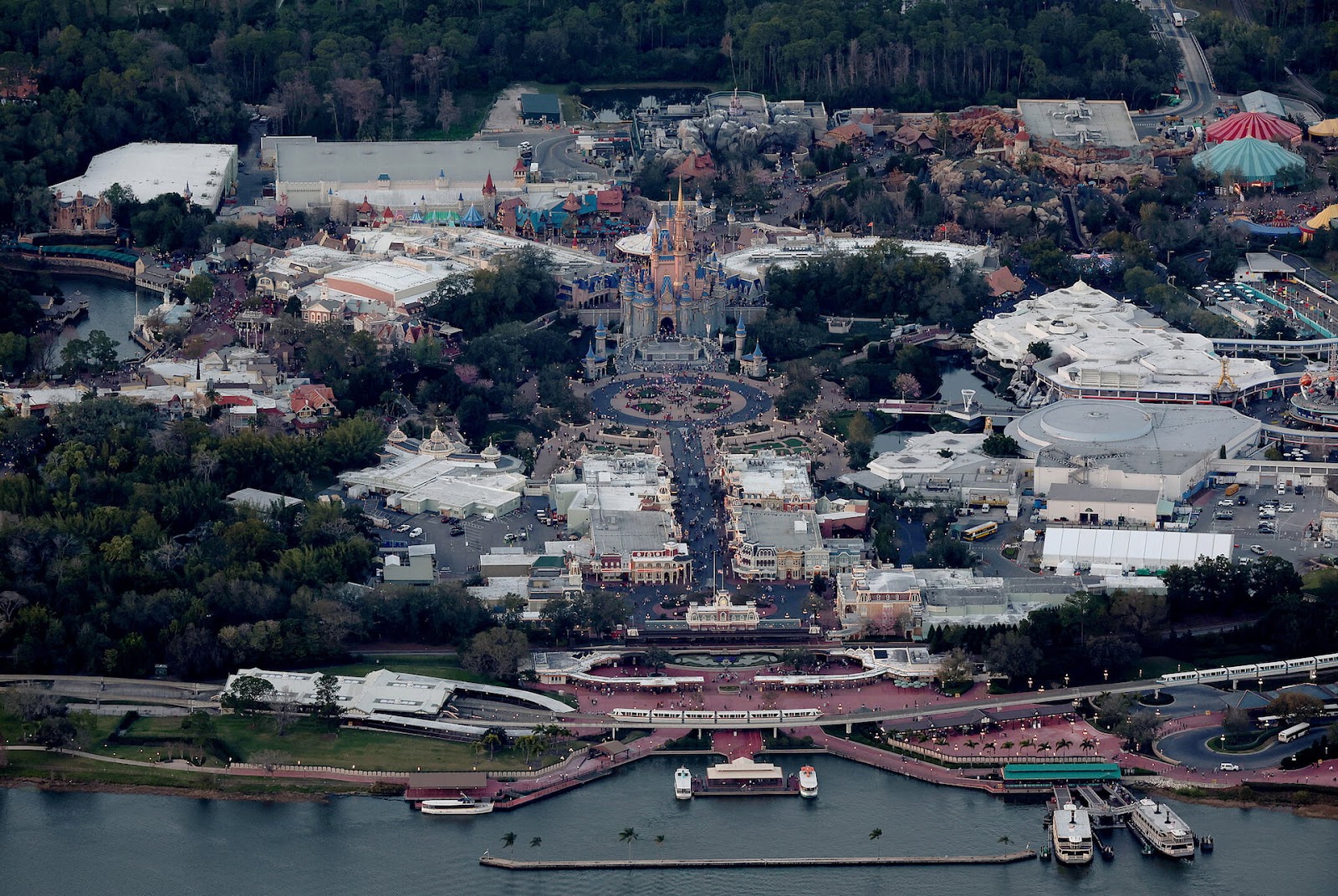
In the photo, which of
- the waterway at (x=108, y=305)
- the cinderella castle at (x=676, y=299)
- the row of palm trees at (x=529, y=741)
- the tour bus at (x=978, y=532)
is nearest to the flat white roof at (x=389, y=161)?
the waterway at (x=108, y=305)

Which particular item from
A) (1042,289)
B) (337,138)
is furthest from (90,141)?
(1042,289)

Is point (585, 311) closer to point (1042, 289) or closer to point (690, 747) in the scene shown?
point (1042, 289)

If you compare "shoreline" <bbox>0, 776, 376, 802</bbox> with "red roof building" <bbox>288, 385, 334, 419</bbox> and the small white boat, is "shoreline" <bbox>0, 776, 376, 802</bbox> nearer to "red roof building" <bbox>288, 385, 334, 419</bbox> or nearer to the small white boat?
the small white boat

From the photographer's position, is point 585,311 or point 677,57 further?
Answer: point 677,57

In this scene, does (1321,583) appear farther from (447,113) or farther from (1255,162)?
(447,113)

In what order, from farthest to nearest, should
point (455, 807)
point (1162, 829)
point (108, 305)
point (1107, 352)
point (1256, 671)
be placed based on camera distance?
1. point (108, 305)
2. point (1107, 352)
3. point (1256, 671)
4. point (455, 807)
5. point (1162, 829)

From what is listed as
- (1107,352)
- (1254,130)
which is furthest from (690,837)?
(1254,130)
